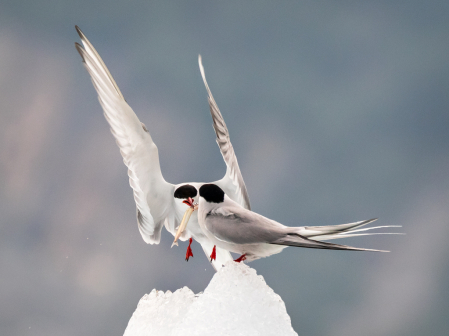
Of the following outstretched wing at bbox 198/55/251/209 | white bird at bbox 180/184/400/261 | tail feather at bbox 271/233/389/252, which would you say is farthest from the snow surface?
outstretched wing at bbox 198/55/251/209

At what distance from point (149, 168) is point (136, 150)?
0.11 m

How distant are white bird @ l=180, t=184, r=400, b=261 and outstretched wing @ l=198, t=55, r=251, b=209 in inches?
10.6

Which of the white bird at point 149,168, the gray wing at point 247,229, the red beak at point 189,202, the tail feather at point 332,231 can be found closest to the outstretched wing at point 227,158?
the white bird at point 149,168

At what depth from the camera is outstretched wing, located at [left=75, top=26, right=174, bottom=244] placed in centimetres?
140

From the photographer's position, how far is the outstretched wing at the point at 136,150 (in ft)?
4.60

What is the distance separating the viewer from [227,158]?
1.61m

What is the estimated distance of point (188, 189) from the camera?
155 cm

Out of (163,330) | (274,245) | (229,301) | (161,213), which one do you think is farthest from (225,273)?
(161,213)

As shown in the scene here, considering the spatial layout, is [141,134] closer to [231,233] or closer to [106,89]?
[106,89]

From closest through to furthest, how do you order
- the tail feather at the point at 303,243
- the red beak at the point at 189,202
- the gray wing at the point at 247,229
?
the tail feather at the point at 303,243 < the gray wing at the point at 247,229 < the red beak at the point at 189,202

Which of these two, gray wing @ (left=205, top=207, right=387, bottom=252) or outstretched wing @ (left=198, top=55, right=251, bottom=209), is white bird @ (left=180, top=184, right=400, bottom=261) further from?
outstretched wing @ (left=198, top=55, right=251, bottom=209)

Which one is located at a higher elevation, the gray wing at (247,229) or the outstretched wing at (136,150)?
the outstretched wing at (136,150)

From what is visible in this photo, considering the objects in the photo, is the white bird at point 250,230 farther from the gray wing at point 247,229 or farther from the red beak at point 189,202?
the red beak at point 189,202

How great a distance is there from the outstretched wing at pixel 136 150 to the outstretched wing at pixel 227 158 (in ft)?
0.86
